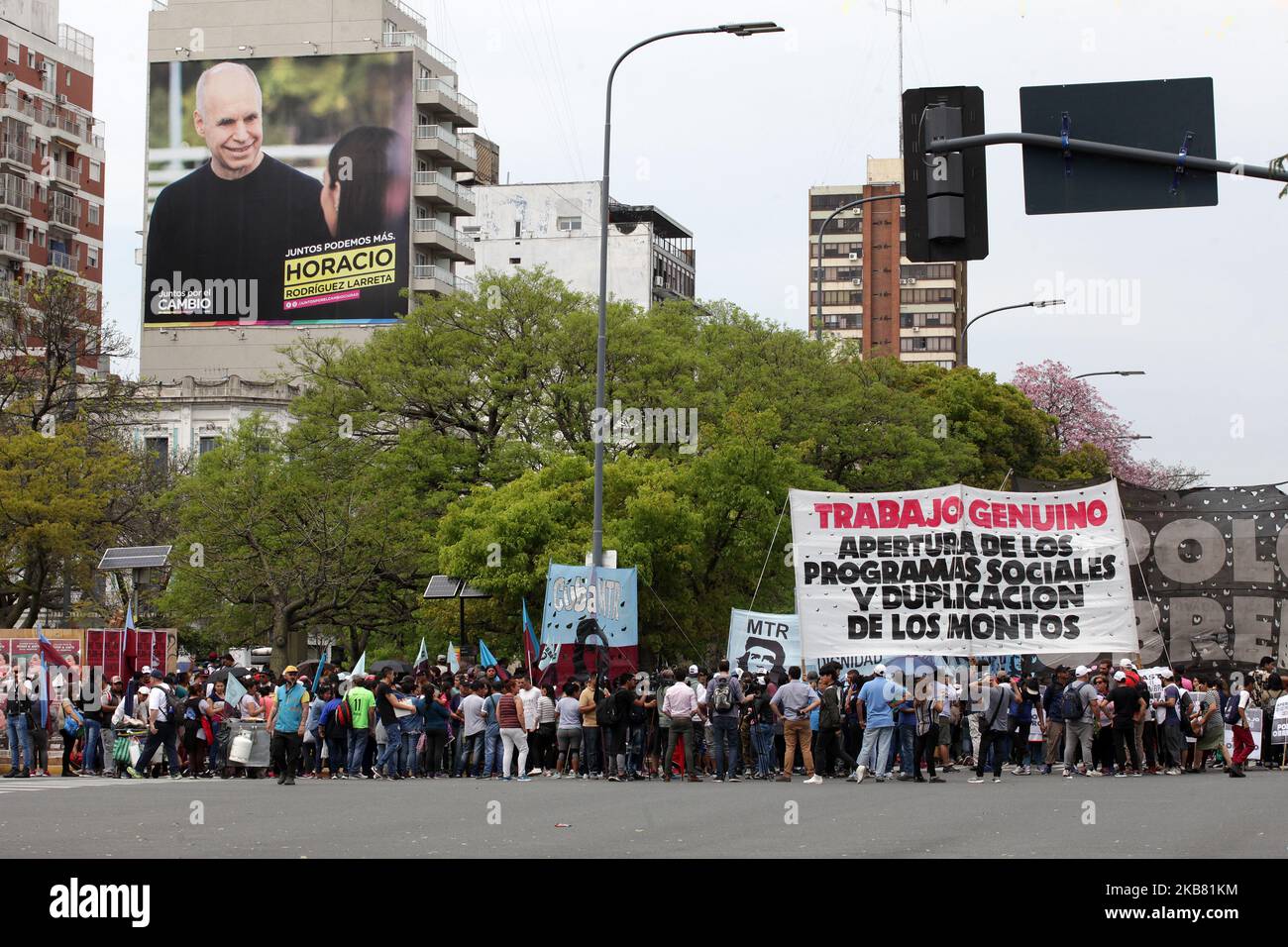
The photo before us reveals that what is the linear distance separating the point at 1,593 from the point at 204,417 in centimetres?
3553

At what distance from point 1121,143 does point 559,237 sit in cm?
9515

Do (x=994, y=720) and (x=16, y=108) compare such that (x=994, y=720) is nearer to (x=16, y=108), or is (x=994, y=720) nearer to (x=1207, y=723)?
(x=1207, y=723)

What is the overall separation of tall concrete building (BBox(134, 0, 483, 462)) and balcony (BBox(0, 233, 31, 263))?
5.50m

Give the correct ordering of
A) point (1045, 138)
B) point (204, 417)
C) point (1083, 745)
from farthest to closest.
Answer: point (204, 417) < point (1083, 745) < point (1045, 138)

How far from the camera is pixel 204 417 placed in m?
80.5

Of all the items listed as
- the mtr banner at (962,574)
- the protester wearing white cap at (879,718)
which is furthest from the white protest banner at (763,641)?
the protester wearing white cap at (879,718)

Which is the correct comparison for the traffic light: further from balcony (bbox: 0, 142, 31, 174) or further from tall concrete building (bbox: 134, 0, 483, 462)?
balcony (bbox: 0, 142, 31, 174)

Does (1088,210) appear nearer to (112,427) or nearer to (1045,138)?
(1045,138)

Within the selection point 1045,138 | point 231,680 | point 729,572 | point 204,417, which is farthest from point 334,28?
point 1045,138

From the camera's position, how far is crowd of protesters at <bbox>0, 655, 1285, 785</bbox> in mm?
25344

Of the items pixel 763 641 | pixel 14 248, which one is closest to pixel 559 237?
pixel 14 248

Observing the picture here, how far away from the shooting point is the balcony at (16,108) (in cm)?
8531

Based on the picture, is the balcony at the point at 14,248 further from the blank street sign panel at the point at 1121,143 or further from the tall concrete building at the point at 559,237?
the blank street sign panel at the point at 1121,143

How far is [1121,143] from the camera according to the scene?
1441 cm
